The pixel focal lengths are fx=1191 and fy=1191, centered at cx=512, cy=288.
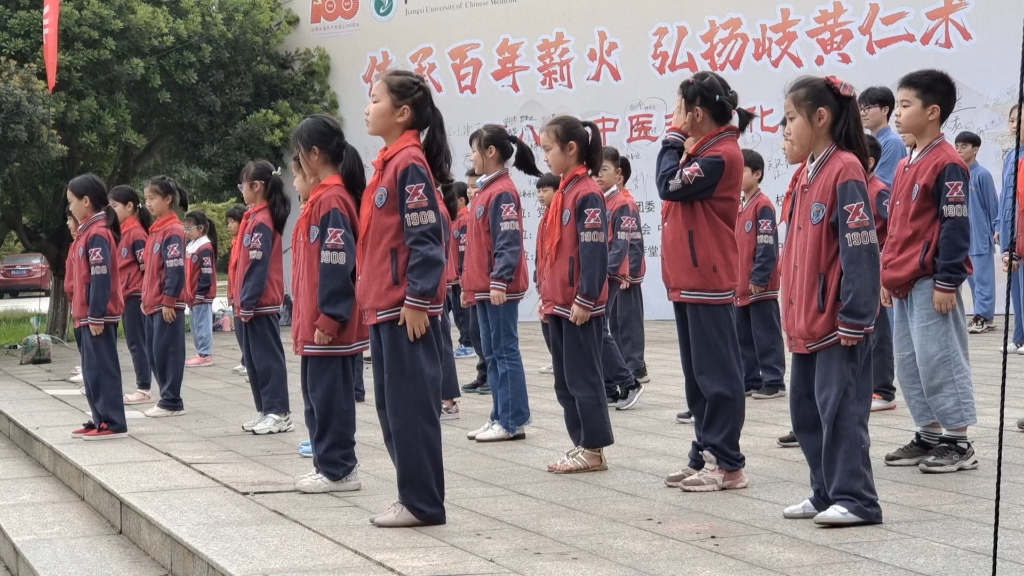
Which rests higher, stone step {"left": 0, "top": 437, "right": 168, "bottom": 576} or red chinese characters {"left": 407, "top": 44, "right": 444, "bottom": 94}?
red chinese characters {"left": 407, "top": 44, "right": 444, "bottom": 94}

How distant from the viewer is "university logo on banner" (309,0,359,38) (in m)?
16.1

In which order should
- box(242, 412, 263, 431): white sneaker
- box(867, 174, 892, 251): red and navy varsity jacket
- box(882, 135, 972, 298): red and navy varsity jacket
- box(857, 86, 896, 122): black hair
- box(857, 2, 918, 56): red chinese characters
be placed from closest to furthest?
box(882, 135, 972, 298): red and navy varsity jacket, box(867, 174, 892, 251): red and navy varsity jacket, box(857, 86, 896, 122): black hair, box(242, 412, 263, 431): white sneaker, box(857, 2, 918, 56): red chinese characters

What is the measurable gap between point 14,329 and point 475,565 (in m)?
14.9

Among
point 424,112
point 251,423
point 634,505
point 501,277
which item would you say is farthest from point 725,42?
point 634,505

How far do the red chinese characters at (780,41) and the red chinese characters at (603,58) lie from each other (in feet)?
5.66

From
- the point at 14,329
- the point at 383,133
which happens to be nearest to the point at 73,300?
the point at 383,133

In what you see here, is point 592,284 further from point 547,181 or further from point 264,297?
point 547,181

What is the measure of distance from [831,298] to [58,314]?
12245 millimetres

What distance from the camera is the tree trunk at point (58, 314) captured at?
Answer: 14.5 meters

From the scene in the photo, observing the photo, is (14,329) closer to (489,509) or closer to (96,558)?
(96,558)

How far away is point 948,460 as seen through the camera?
17.0ft

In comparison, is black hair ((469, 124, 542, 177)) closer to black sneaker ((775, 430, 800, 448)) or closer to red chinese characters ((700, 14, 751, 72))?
black sneaker ((775, 430, 800, 448))

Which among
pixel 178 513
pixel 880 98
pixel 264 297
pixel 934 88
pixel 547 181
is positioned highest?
pixel 880 98

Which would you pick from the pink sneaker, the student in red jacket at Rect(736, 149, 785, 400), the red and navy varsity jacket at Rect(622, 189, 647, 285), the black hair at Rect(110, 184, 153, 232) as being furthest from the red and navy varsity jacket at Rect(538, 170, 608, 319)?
the pink sneaker
